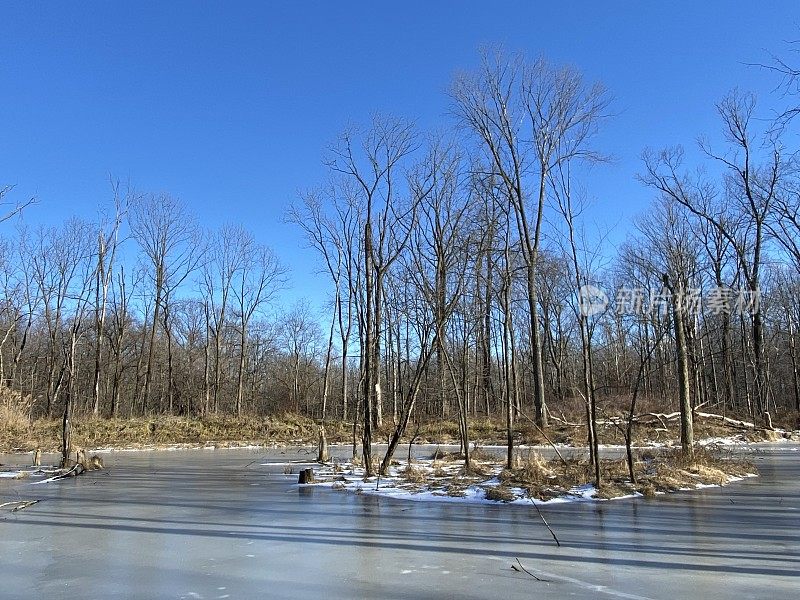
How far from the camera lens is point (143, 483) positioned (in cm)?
1206

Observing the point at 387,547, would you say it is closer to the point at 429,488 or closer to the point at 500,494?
the point at 500,494

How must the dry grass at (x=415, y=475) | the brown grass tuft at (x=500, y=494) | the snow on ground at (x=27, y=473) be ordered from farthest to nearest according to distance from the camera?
the snow on ground at (x=27, y=473) → the dry grass at (x=415, y=475) → the brown grass tuft at (x=500, y=494)

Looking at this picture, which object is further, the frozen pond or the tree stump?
the tree stump

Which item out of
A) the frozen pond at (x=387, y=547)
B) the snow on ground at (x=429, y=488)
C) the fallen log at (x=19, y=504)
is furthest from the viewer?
the snow on ground at (x=429, y=488)

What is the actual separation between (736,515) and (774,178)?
25.3 m

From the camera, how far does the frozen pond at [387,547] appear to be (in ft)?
A: 14.5

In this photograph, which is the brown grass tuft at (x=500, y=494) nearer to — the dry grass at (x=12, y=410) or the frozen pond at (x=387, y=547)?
the frozen pond at (x=387, y=547)

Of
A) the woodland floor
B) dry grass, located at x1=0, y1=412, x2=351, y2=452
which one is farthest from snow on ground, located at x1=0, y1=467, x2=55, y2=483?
dry grass, located at x1=0, y1=412, x2=351, y2=452

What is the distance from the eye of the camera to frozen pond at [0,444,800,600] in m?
4.42

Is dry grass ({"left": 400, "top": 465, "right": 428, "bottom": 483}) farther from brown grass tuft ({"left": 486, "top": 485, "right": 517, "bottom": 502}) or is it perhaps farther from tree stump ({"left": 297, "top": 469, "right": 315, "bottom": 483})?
brown grass tuft ({"left": 486, "top": 485, "right": 517, "bottom": 502})

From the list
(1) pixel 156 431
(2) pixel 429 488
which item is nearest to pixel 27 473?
(2) pixel 429 488

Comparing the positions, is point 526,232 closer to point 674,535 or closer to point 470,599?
point 674,535

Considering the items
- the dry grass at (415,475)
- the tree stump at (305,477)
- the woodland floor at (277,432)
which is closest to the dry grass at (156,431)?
the woodland floor at (277,432)

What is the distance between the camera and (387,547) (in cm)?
591
